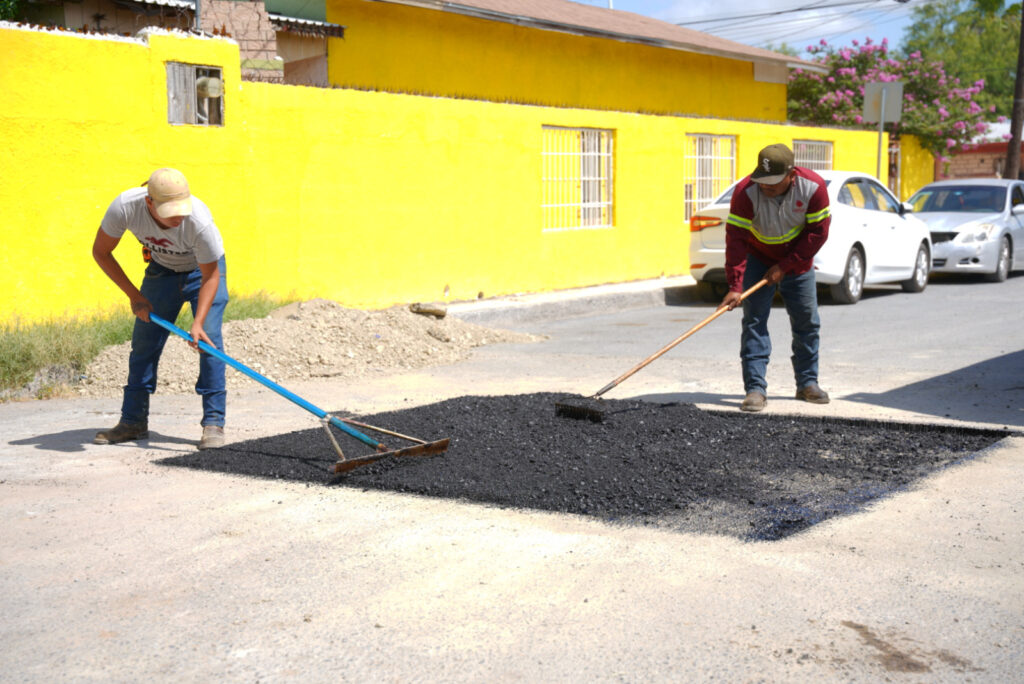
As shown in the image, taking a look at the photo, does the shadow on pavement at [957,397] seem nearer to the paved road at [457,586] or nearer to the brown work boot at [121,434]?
the paved road at [457,586]

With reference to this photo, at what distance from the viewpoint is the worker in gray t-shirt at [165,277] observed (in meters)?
6.00

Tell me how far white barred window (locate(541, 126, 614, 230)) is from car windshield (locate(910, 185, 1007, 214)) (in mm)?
5118

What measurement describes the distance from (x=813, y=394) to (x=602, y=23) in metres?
16.1

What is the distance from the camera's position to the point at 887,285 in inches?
671

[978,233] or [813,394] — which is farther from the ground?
[978,233]

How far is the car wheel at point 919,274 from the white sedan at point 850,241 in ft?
0.66

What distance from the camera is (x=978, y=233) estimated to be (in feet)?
55.5

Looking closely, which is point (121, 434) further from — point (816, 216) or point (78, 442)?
point (816, 216)

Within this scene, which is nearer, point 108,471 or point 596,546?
point 596,546

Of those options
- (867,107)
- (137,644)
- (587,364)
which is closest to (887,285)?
(867,107)

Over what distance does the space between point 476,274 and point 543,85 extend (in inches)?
285

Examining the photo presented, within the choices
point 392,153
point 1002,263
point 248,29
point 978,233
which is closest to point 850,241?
point 978,233

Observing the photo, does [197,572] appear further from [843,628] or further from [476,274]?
[476,274]

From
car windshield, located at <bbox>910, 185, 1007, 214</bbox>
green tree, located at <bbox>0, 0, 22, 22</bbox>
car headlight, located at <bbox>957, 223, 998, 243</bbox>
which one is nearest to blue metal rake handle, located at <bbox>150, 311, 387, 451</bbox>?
green tree, located at <bbox>0, 0, 22, 22</bbox>
